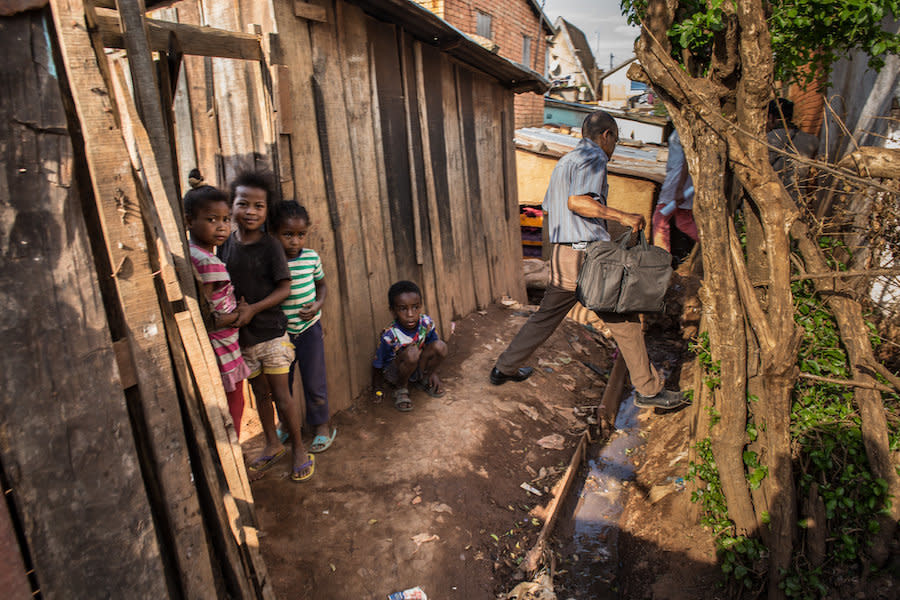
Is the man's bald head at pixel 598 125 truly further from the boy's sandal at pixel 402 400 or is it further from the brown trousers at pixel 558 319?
the boy's sandal at pixel 402 400

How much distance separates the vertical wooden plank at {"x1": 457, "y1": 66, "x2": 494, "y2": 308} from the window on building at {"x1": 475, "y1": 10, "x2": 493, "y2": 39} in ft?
31.0

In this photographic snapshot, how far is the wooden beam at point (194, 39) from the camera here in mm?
2119

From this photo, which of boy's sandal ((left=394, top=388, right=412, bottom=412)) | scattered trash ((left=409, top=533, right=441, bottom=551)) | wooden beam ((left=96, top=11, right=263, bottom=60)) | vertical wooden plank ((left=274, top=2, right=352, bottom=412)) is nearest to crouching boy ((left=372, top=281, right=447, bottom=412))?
boy's sandal ((left=394, top=388, right=412, bottom=412))

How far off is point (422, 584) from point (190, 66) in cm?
359

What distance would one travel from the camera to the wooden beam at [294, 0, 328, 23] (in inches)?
134

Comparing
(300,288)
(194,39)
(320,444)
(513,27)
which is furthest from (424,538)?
(513,27)

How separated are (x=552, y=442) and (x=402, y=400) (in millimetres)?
1264

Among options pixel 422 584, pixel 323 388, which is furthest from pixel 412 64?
pixel 422 584

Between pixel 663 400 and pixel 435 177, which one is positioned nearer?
pixel 663 400

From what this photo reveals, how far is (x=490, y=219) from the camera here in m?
6.38

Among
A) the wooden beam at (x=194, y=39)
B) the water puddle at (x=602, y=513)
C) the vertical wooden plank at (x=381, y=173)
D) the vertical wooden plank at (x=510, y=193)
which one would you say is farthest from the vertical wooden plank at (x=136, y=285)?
the vertical wooden plank at (x=510, y=193)

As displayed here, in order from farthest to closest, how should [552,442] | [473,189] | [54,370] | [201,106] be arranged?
[473,189]
[552,442]
[201,106]
[54,370]

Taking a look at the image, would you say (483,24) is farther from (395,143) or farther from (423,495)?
(423,495)

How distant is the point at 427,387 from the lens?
4.36 metres
